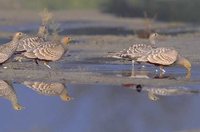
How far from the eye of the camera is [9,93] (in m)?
17.5

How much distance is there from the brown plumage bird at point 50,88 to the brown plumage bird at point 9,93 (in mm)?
470

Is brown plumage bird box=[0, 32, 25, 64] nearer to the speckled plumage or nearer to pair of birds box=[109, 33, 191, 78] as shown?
the speckled plumage

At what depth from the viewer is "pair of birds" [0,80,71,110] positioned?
673 inches

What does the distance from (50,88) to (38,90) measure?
26 centimetres

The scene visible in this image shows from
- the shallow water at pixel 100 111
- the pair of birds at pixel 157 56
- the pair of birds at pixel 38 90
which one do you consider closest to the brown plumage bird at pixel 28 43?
the pair of birds at pixel 38 90

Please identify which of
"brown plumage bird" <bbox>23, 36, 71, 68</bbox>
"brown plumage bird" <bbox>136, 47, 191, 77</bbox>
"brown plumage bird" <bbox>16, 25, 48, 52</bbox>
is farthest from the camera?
"brown plumage bird" <bbox>16, 25, 48, 52</bbox>

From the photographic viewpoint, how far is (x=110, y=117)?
50.3 ft

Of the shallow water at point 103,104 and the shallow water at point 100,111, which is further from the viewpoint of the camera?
the shallow water at point 103,104

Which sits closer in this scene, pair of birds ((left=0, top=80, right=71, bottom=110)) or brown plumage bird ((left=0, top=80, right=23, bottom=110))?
brown plumage bird ((left=0, top=80, right=23, bottom=110))

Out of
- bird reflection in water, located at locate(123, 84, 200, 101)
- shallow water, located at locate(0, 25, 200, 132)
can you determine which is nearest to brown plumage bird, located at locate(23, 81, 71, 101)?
shallow water, located at locate(0, 25, 200, 132)

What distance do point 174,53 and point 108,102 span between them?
8.23 ft

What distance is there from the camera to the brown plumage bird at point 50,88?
57.1 feet

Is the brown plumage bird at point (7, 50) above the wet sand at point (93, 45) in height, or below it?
above

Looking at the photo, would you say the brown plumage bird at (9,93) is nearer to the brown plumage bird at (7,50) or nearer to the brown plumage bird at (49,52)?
the brown plumage bird at (7,50)
